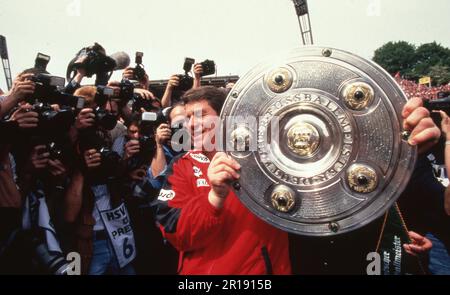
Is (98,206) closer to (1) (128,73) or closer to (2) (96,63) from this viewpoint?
(2) (96,63)

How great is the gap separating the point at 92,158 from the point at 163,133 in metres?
0.47

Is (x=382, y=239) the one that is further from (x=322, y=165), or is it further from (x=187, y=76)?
(x=187, y=76)

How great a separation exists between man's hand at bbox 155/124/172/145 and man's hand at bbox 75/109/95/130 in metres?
0.41

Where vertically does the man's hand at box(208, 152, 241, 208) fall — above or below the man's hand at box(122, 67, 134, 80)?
below

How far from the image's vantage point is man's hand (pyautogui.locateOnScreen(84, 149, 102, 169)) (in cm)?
183

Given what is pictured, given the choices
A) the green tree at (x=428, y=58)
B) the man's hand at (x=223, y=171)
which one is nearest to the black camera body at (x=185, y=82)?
the man's hand at (x=223, y=171)

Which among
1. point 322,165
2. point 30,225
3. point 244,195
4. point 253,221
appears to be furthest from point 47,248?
point 322,165

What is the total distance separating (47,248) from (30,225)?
0.51 ft

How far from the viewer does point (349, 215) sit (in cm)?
82

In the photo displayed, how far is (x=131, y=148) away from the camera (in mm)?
2088

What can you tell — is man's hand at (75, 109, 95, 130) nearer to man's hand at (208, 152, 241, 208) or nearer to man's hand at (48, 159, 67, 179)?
man's hand at (48, 159, 67, 179)

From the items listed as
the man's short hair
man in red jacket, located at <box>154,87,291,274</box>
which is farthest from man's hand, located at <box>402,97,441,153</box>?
the man's short hair

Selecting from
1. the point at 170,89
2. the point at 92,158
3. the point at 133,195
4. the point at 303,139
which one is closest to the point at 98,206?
the point at 133,195

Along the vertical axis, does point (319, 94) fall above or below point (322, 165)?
above
